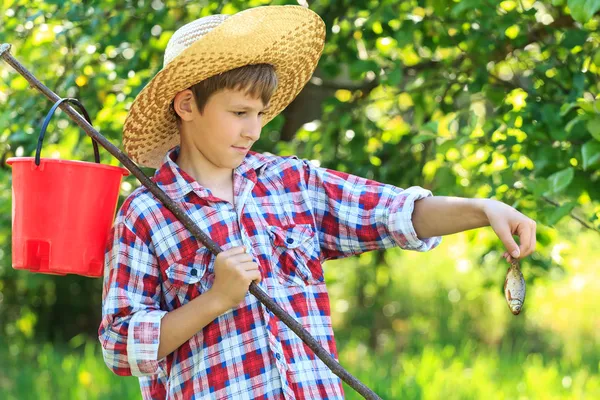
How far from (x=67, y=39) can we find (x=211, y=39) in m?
1.83

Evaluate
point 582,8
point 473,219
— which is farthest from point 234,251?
point 582,8

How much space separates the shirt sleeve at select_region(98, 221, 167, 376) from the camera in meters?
1.83

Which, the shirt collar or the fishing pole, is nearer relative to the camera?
the fishing pole

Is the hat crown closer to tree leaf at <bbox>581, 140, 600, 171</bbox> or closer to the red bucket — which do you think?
the red bucket

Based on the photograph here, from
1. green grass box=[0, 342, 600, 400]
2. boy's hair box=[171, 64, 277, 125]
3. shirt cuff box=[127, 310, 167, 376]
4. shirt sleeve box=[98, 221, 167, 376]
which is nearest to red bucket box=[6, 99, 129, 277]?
shirt sleeve box=[98, 221, 167, 376]

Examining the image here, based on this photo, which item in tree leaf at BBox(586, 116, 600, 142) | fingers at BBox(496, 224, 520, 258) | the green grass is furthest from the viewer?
the green grass

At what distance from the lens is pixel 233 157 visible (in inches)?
77.3

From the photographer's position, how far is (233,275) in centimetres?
177

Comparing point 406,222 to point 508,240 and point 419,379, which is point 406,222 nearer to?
point 508,240

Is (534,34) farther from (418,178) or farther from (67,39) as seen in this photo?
(67,39)

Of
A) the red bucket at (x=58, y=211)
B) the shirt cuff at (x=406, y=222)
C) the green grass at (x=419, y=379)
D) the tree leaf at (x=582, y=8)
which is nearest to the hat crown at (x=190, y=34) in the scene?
the red bucket at (x=58, y=211)

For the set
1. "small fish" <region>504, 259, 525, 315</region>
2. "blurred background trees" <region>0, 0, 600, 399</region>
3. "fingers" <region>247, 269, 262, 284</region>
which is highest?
"fingers" <region>247, 269, 262, 284</region>

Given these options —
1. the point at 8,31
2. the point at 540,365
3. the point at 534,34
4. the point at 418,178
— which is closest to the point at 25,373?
the point at 8,31

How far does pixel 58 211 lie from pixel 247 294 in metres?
0.42
